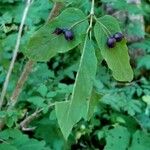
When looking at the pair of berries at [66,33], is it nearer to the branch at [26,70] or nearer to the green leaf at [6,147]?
the branch at [26,70]

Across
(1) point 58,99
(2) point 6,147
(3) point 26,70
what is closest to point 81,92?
(3) point 26,70

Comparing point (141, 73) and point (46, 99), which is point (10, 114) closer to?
point (46, 99)

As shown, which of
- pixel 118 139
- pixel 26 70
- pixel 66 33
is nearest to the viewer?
pixel 66 33

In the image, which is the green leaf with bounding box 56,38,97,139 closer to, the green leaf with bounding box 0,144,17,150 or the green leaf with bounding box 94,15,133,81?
the green leaf with bounding box 94,15,133,81

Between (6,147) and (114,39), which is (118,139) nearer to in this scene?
(6,147)

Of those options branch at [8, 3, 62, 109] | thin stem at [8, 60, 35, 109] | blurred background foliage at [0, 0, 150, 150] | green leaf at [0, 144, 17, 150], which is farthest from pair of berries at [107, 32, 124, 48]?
green leaf at [0, 144, 17, 150]

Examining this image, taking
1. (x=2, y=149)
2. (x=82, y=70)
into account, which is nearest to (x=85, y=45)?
(x=82, y=70)
